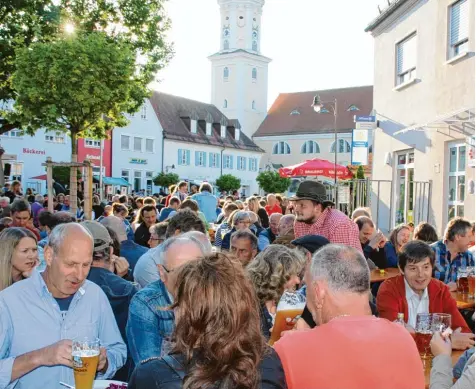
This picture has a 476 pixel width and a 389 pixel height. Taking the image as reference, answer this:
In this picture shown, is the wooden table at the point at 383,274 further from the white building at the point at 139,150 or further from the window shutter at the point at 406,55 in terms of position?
the white building at the point at 139,150

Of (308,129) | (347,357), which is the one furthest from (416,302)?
(308,129)

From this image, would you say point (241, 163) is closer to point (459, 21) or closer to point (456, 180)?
point (456, 180)

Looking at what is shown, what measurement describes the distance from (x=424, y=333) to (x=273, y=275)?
102 cm

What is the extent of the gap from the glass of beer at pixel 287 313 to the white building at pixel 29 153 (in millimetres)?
35461

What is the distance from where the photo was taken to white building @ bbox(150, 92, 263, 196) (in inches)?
2014

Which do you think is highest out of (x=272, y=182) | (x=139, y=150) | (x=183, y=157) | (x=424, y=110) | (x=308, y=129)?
(x=308, y=129)

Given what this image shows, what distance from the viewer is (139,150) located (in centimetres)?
4738

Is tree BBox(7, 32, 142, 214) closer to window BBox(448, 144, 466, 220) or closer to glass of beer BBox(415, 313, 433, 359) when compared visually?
window BBox(448, 144, 466, 220)

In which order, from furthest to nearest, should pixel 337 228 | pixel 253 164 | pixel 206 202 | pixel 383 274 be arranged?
pixel 253 164 < pixel 206 202 < pixel 383 274 < pixel 337 228

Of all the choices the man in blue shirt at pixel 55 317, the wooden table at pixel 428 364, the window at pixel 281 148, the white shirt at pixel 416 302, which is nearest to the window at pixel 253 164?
the window at pixel 281 148

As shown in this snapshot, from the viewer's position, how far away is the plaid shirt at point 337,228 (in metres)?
5.59

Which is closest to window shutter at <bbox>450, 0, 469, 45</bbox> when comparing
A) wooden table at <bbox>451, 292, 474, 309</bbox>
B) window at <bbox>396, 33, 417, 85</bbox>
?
window at <bbox>396, 33, 417, 85</bbox>

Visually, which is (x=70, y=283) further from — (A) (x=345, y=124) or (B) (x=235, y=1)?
(B) (x=235, y=1)

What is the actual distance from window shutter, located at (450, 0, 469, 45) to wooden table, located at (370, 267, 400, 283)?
5.66 m
